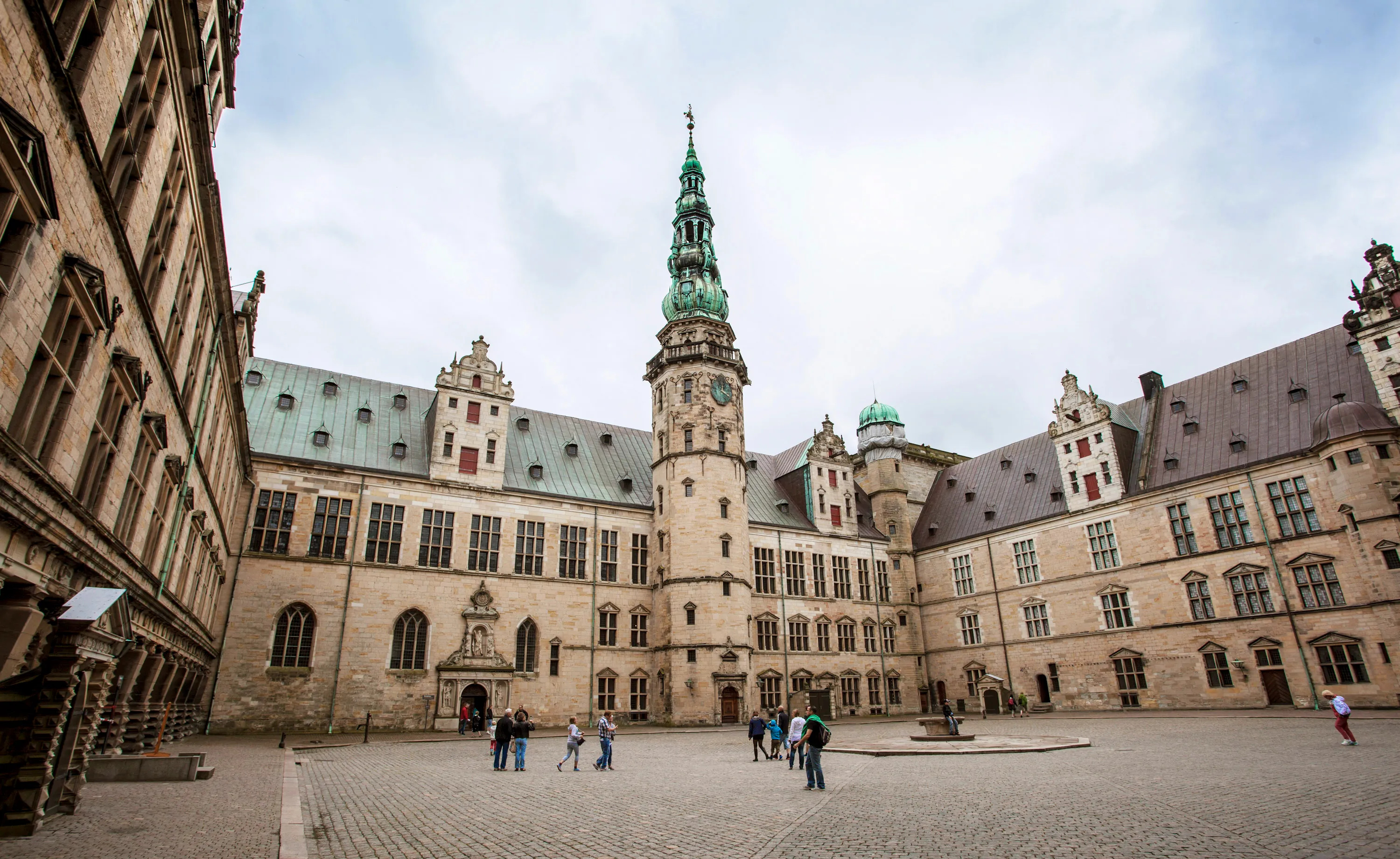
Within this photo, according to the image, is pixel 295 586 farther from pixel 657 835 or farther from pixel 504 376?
pixel 657 835

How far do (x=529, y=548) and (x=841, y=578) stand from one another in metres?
21.9

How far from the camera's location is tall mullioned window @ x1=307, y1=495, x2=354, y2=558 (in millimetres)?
35719

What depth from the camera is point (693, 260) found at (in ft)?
171

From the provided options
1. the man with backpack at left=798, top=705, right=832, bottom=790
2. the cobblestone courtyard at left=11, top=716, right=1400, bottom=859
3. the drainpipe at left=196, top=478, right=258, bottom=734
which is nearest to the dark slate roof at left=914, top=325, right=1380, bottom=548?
the cobblestone courtyard at left=11, top=716, right=1400, bottom=859

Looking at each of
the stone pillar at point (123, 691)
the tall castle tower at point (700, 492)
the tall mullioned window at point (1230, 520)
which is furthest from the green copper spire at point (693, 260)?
the stone pillar at point (123, 691)

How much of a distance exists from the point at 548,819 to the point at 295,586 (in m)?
28.5

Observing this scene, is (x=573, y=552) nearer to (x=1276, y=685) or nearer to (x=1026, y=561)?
(x=1026, y=561)

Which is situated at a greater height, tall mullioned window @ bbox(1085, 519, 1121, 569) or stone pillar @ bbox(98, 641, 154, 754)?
tall mullioned window @ bbox(1085, 519, 1121, 569)

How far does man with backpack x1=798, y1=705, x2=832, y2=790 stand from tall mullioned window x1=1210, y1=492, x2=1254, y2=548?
107 feet

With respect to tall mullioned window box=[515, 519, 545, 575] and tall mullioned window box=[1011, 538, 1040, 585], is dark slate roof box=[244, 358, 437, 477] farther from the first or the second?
tall mullioned window box=[1011, 538, 1040, 585]

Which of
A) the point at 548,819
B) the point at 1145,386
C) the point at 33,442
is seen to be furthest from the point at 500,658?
the point at 1145,386

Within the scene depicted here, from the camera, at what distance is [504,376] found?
43062 mm

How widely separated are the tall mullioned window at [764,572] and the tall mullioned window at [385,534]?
21441 mm

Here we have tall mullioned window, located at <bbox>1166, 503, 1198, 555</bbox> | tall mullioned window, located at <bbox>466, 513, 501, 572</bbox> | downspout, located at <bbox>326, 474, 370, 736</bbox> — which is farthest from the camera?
tall mullioned window, located at <bbox>466, 513, 501, 572</bbox>
